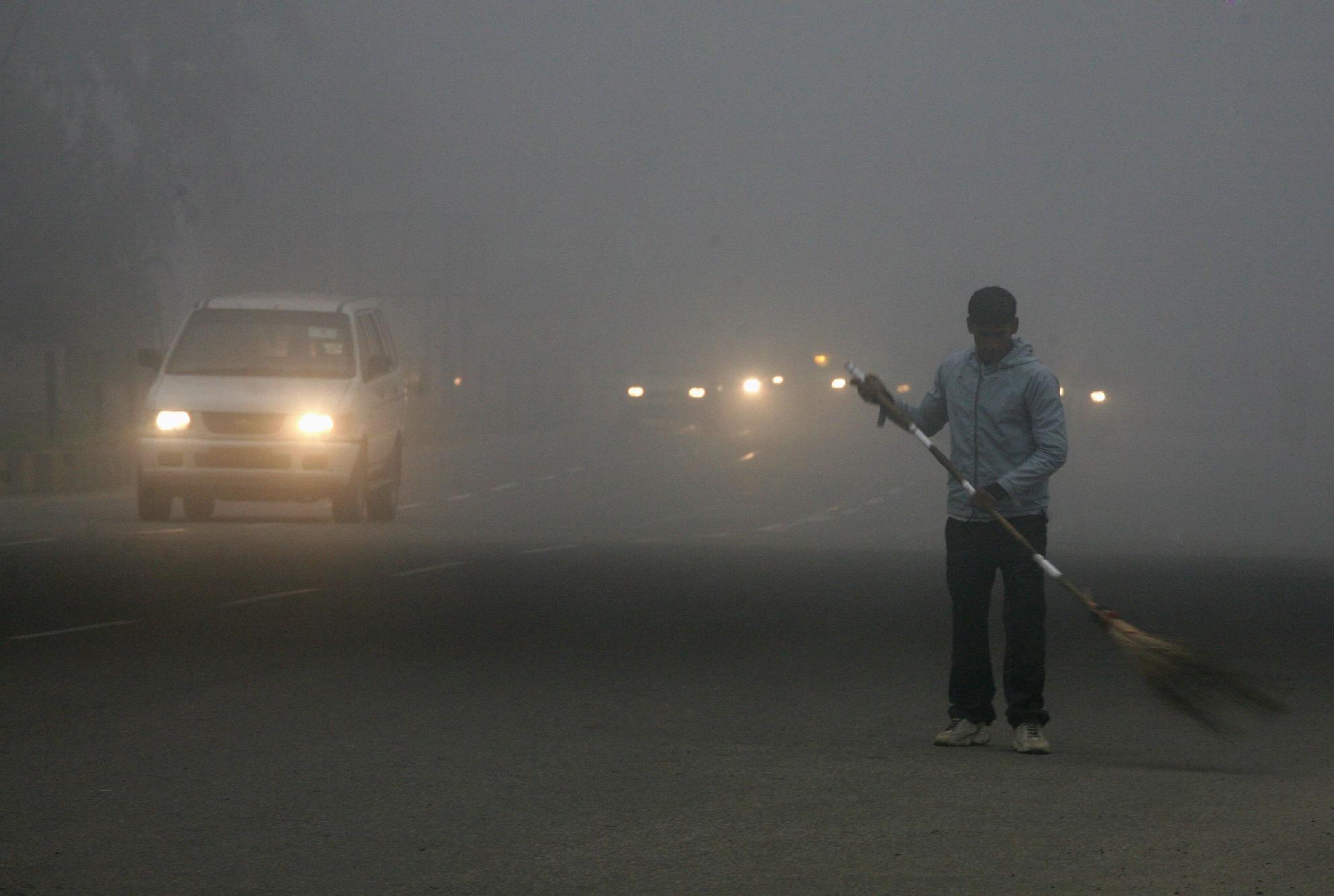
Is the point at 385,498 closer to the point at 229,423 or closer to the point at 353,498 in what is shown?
the point at 353,498

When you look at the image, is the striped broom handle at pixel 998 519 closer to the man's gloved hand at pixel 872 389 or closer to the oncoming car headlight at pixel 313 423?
the man's gloved hand at pixel 872 389

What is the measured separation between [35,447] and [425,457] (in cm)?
833

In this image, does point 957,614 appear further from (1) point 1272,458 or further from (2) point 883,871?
(1) point 1272,458

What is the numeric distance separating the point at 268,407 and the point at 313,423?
47 cm

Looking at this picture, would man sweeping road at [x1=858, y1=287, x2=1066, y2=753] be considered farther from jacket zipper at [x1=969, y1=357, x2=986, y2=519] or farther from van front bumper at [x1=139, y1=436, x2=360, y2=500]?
van front bumper at [x1=139, y1=436, x2=360, y2=500]

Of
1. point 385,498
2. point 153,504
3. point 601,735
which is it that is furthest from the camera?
point 385,498

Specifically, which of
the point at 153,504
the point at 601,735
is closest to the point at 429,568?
the point at 153,504

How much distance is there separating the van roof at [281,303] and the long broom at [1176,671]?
14159 mm

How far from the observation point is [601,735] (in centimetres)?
851

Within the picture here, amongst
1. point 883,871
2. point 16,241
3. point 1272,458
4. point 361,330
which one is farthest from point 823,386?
point 883,871

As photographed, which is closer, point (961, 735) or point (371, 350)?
point (961, 735)

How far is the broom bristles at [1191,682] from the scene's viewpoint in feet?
26.1

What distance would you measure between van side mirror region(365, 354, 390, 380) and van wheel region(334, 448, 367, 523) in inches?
32.3

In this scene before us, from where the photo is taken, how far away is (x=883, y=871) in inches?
238
